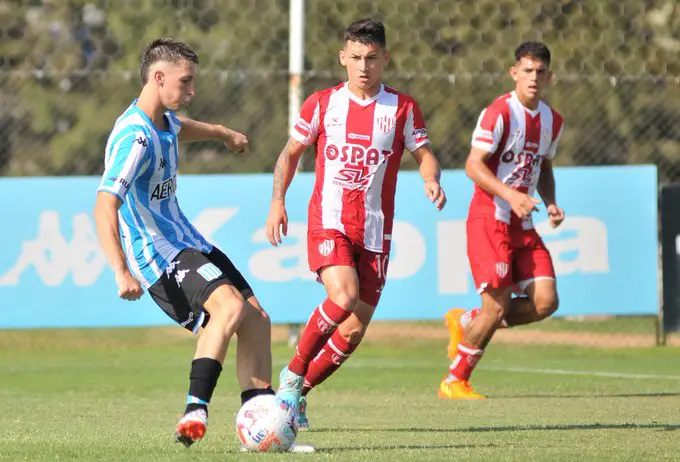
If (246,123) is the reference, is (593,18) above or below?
above

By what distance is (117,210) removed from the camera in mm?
6180

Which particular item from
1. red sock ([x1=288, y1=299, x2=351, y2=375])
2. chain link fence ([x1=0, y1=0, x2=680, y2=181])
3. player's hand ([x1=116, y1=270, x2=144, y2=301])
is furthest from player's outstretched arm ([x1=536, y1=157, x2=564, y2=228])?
chain link fence ([x1=0, y1=0, x2=680, y2=181])

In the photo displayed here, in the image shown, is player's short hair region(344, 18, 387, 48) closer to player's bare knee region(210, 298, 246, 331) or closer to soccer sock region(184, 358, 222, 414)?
player's bare knee region(210, 298, 246, 331)

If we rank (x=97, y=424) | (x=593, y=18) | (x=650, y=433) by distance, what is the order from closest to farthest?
(x=650, y=433) < (x=97, y=424) < (x=593, y=18)

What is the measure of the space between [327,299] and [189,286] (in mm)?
1521

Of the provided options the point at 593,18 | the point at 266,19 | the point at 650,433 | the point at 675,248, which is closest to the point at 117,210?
the point at 650,433

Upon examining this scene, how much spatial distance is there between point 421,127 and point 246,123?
1336cm

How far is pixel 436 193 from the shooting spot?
286 inches

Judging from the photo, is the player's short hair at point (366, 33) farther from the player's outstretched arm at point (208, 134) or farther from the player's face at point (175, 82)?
the player's face at point (175, 82)

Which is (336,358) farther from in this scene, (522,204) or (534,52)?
(534,52)

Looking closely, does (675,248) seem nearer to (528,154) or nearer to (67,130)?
(528,154)

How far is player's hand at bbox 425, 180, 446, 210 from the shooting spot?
7195mm

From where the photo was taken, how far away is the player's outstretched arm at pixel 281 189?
7.37m

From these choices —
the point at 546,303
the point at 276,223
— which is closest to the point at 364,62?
the point at 276,223
